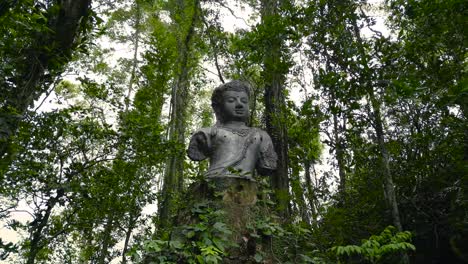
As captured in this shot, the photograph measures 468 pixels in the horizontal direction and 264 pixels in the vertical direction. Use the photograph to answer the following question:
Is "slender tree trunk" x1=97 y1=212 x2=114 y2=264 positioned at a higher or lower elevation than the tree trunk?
lower

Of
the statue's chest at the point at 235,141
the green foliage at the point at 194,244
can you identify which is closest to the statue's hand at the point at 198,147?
the statue's chest at the point at 235,141

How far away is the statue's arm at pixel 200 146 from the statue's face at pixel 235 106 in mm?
368

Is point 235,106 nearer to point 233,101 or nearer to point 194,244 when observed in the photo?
point 233,101

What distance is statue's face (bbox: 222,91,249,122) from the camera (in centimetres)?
505

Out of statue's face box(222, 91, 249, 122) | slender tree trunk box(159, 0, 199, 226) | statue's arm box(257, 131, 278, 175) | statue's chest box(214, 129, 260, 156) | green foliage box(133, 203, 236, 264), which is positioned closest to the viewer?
green foliage box(133, 203, 236, 264)

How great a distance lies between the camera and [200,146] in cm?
489

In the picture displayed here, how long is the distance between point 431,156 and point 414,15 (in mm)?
1885

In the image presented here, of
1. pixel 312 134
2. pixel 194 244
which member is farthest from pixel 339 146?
pixel 194 244

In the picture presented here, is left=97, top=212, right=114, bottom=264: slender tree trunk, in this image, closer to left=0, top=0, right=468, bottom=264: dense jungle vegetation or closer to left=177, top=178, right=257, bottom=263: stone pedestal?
left=0, top=0, right=468, bottom=264: dense jungle vegetation

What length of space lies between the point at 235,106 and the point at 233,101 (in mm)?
70

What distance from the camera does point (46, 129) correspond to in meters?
5.46

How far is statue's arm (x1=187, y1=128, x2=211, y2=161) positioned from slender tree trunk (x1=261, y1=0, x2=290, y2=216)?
1.10 meters

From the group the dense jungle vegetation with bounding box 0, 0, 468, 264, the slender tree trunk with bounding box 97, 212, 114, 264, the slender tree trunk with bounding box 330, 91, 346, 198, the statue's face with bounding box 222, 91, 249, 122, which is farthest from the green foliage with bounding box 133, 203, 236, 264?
the slender tree trunk with bounding box 97, 212, 114, 264

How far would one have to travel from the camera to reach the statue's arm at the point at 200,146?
4.83m
